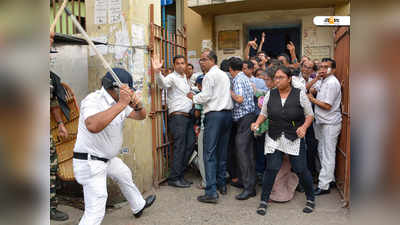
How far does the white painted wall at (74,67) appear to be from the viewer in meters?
4.80

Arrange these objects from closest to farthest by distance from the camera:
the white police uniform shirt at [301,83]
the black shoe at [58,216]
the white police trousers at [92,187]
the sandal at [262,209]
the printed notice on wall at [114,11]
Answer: the white police trousers at [92,187], the black shoe at [58,216], the sandal at [262,209], the white police uniform shirt at [301,83], the printed notice on wall at [114,11]

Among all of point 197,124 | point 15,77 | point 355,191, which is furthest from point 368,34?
point 197,124

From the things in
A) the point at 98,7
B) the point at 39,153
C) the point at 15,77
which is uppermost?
the point at 98,7

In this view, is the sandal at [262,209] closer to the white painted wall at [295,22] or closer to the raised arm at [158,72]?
the raised arm at [158,72]

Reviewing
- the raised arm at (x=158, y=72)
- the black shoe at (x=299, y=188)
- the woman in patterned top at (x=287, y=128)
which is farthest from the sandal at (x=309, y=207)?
the raised arm at (x=158, y=72)

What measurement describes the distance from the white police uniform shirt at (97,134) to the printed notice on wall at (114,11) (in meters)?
1.70

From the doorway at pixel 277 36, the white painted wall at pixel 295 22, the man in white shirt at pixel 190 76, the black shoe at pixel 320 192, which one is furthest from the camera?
the doorway at pixel 277 36

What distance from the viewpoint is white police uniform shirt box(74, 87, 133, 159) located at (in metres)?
3.05

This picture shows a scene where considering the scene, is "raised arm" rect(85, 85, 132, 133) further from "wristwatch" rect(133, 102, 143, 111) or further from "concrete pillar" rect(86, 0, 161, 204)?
"concrete pillar" rect(86, 0, 161, 204)

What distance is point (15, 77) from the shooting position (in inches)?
26.4

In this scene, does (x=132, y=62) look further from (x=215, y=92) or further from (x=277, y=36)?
(x=277, y=36)

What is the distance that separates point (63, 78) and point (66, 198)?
5.82 feet

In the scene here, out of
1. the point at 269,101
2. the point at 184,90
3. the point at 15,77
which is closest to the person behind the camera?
the point at 15,77

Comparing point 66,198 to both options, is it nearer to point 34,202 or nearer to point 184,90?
point 184,90
